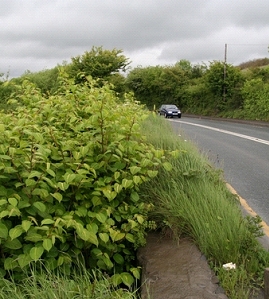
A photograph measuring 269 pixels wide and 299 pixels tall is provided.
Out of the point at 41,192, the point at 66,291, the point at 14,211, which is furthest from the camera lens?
the point at 41,192

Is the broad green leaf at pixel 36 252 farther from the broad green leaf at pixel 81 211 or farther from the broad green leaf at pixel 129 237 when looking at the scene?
the broad green leaf at pixel 129 237

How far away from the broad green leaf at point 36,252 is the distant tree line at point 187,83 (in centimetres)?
1205

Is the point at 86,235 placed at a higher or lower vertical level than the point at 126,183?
lower

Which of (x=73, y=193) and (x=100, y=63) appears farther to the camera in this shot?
(x=100, y=63)

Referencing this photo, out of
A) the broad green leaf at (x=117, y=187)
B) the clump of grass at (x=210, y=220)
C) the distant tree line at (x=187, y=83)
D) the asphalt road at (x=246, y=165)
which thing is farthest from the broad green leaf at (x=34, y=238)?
the distant tree line at (x=187, y=83)

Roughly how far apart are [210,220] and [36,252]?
5.57ft

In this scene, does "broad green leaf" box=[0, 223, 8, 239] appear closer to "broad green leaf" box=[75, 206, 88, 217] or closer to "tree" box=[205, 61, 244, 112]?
"broad green leaf" box=[75, 206, 88, 217]

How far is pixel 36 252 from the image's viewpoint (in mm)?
3080

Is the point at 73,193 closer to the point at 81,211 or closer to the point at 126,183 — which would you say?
the point at 81,211

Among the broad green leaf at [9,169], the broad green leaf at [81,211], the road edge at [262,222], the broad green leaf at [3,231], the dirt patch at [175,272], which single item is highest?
the broad green leaf at [9,169]

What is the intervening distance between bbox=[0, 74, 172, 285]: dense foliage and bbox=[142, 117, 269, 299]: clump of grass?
14.9 inches

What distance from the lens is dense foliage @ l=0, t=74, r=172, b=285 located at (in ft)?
10.6

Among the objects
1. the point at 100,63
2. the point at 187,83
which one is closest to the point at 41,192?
the point at 100,63

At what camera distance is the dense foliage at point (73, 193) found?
10.6ft
